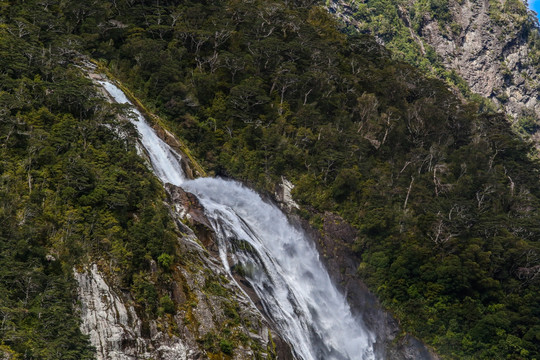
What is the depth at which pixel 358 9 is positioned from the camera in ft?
362

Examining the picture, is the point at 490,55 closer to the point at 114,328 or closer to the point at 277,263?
the point at 277,263

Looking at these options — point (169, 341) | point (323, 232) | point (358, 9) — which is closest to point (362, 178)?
point (323, 232)

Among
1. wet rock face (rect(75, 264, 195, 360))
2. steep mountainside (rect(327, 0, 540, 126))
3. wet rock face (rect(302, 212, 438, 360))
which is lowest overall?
wet rock face (rect(302, 212, 438, 360))

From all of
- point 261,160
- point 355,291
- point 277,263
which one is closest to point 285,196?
point 261,160

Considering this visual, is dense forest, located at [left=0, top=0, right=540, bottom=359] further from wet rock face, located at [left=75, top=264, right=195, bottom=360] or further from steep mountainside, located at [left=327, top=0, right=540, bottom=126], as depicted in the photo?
steep mountainside, located at [left=327, top=0, right=540, bottom=126]

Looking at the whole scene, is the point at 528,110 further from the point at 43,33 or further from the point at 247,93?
the point at 43,33

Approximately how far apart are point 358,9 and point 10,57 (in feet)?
313

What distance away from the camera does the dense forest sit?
1975 cm

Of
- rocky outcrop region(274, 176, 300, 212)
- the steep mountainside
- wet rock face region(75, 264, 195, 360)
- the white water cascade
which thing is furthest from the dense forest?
the steep mountainside

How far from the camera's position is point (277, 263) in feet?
94.6

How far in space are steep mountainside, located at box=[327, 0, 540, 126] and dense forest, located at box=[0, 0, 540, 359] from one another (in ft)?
181

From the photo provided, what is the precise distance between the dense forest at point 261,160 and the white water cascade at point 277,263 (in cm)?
319

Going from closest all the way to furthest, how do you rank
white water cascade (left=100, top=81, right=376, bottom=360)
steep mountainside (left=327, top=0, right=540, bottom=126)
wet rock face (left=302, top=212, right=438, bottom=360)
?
1. white water cascade (left=100, top=81, right=376, bottom=360)
2. wet rock face (left=302, top=212, right=438, bottom=360)
3. steep mountainside (left=327, top=0, right=540, bottom=126)

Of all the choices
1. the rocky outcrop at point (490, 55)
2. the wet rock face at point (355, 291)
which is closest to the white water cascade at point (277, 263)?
the wet rock face at point (355, 291)
